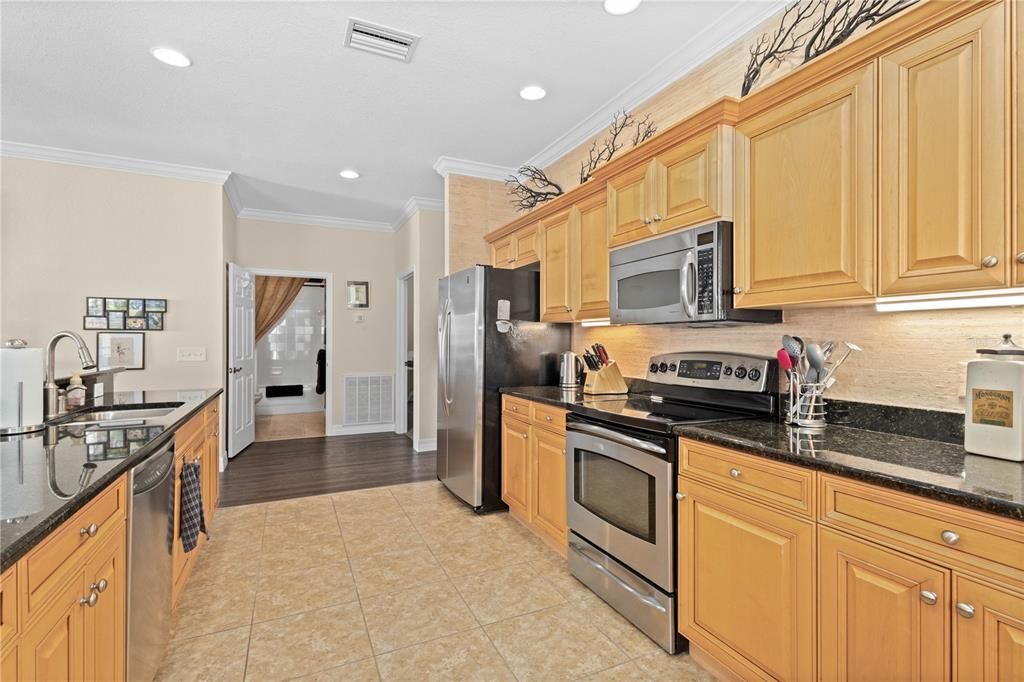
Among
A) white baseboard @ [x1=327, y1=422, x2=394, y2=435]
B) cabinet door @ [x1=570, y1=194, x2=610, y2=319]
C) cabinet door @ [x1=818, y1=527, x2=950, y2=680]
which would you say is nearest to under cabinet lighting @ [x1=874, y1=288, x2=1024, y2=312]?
cabinet door @ [x1=818, y1=527, x2=950, y2=680]

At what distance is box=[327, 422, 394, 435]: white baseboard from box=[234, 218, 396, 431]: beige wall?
0.13 ft

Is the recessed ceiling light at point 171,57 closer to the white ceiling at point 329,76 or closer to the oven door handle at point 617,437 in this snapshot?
the white ceiling at point 329,76

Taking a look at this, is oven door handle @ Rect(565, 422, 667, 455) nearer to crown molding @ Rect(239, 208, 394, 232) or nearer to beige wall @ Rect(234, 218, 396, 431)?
beige wall @ Rect(234, 218, 396, 431)

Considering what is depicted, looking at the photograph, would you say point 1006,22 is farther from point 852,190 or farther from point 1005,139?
point 852,190

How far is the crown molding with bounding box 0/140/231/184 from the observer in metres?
4.01

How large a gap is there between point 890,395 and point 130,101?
4.50 m

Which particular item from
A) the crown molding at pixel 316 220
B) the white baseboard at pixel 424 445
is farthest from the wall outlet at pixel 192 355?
the white baseboard at pixel 424 445

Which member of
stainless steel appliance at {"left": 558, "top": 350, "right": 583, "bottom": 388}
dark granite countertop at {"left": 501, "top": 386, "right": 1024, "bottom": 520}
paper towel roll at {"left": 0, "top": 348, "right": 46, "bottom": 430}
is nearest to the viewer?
dark granite countertop at {"left": 501, "top": 386, "right": 1024, "bottom": 520}

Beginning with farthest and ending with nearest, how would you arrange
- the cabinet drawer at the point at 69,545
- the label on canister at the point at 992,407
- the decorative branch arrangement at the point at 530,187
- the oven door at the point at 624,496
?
the decorative branch arrangement at the point at 530,187 < the oven door at the point at 624,496 < the label on canister at the point at 992,407 < the cabinet drawer at the point at 69,545

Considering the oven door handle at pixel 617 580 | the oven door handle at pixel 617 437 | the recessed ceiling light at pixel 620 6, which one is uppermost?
the recessed ceiling light at pixel 620 6

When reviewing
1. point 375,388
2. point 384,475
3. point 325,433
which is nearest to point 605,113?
point 384,475

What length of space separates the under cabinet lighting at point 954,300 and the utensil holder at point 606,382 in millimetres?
1447

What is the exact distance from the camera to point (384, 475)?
4.46m

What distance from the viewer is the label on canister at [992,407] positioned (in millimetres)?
1336
